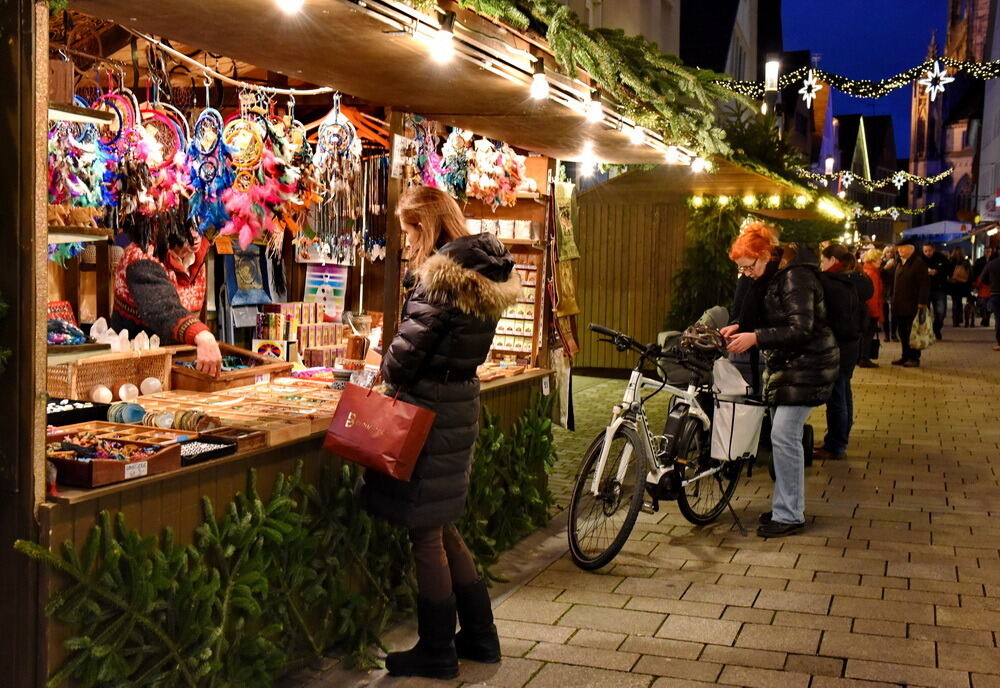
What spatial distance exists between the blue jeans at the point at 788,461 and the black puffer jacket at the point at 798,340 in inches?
3.3

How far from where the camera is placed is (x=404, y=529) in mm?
4836

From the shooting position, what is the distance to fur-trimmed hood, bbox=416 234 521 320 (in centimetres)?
401

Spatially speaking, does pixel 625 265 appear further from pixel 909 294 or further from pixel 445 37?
pixel 445 37

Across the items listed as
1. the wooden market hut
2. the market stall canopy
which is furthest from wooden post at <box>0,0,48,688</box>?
the wooden market hut

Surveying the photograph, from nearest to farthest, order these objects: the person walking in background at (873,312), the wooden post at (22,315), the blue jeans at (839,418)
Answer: the wooden post at (22,315) < the blue jeans at (839,418) < the person walking in background at (873,312)

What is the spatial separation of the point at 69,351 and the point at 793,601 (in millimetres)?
3594

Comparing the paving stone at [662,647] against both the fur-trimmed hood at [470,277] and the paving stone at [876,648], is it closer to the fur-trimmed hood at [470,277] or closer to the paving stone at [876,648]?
the paving stone at [876,648]

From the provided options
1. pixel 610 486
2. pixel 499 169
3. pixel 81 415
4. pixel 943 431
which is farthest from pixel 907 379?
pixel 81 415

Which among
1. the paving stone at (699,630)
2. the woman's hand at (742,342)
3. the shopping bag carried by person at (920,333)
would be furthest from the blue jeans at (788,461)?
the shopping bag carried by person at (920,333)

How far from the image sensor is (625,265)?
14.6m

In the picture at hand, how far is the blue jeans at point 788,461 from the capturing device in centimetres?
638

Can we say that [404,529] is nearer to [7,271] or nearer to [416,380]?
[416,380]

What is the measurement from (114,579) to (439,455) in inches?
52.5

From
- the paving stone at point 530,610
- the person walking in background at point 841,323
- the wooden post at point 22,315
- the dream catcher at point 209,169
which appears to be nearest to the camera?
the wooden post at point 22,315
